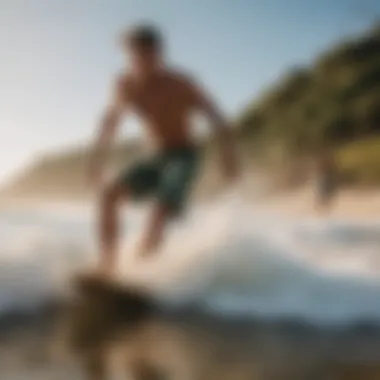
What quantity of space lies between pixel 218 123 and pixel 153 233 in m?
0.19

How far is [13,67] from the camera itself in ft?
4.25

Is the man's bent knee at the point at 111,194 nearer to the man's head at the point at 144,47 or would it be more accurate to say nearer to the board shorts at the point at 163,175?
the board shorts at the point at 163,175

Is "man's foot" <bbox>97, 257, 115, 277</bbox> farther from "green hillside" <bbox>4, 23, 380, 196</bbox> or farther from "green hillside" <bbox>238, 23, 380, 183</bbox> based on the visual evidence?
"green hillside" <bbox>238, 23, 380, 183</bbox>

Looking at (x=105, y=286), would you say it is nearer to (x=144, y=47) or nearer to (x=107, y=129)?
(x=107, y=129)

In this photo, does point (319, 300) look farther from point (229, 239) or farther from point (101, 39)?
point (101, 39)

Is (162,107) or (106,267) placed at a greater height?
(162,107)

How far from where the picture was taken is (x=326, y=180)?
49.3 inches

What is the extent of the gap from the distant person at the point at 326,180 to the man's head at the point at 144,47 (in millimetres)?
279

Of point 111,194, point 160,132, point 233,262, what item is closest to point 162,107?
point 160,132

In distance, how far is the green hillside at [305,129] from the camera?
1.25 m

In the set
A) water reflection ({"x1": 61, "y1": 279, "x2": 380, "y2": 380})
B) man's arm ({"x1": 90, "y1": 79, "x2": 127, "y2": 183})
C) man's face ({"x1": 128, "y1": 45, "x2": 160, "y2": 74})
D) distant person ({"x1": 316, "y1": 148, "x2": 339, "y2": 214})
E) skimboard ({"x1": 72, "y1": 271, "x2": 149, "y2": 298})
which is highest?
man's face ({"x1": 128, "y1": 45, "x2": 160, "y2": 74})

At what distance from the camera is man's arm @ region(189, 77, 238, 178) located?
4.09 feet

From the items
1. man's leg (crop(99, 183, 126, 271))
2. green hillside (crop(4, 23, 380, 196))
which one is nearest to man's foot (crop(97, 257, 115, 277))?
man's leg (crop(99, 183, 126, 271))

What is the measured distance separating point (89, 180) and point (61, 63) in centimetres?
19
